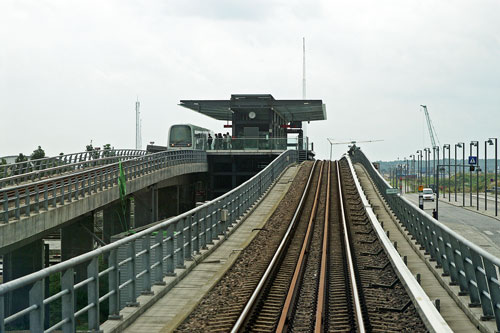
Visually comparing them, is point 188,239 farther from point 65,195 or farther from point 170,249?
point 65,195

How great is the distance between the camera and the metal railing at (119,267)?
6672 millimetres

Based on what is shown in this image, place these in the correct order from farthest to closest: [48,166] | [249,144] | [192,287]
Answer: [249,144]
[48,166]
[192,287]

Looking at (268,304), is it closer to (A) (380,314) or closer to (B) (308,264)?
(A) (380,314)

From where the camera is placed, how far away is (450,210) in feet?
236

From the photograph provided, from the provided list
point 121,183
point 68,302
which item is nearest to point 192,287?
point 68,302

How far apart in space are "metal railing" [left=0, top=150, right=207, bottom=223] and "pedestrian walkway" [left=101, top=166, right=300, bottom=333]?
6834 millimetres

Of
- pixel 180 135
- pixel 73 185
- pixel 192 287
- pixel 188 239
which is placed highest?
pixel 180 135

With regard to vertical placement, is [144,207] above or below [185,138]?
below

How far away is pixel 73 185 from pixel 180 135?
2375 centimetres

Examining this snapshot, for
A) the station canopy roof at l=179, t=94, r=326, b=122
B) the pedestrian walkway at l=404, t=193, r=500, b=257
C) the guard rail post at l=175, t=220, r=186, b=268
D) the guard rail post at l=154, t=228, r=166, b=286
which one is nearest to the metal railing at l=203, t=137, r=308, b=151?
the station canopy roof at l=179, t=94, r=326, b=122

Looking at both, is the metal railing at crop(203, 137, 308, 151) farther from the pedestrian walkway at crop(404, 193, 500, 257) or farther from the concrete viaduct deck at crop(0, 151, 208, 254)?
the pedestrian walkway at crop(404, 193, 500, 257)

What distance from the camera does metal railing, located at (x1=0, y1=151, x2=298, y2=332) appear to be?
6672 mm

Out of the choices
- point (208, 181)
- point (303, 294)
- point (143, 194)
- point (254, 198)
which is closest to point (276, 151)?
point (208, 181)

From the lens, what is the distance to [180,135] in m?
55.4
